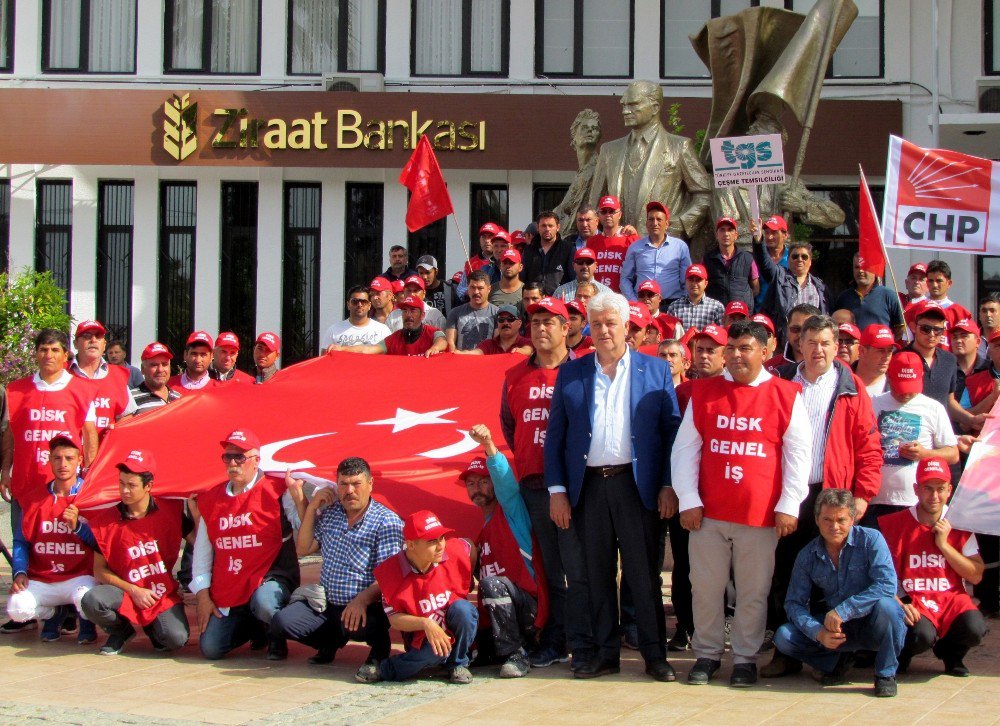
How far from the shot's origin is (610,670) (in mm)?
6996

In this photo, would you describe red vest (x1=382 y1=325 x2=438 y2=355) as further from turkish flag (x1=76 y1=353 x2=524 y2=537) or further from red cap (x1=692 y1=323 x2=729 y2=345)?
red cap (x1=692 y1=323 x2=729 y2=345)

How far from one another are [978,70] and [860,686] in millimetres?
15224

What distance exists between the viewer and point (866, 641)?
21.8 feet

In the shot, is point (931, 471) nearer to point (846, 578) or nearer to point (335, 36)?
point (846, 578)

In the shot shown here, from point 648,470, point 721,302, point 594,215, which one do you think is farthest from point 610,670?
point 594,215

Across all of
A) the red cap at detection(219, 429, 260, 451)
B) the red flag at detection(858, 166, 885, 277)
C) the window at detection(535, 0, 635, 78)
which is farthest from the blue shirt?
the window at detection(535, 0, 635, 78)

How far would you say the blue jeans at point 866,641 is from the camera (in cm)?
657

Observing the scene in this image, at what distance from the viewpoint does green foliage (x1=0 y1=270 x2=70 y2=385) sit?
1594cm

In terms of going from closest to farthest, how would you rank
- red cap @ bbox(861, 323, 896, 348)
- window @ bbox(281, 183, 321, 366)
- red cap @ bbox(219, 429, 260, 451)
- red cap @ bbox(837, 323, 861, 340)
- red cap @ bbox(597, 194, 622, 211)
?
1. red cap @ bbox(219, 429, 260, 451)
2. red cap @ bbox(861, 323, 896, 348)
3. red cap @ bbox(837, 323, 861, 340)
4. red cap @ bbox(597, 194, 622, 211)
5. window @ bbox(281, 183, 321, 366)

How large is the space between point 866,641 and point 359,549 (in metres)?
2.60

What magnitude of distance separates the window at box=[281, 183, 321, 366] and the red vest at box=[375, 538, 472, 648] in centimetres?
1383

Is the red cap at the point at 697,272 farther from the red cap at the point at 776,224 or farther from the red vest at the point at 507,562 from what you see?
the red vest at the point at 507,562

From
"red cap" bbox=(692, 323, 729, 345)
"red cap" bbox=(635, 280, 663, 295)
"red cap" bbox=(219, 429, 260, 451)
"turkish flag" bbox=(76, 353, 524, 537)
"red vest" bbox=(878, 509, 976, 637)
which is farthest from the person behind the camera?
"red cap" bbox=(635, 280, 663, 295)

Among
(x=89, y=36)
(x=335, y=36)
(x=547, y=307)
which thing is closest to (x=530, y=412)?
(x=547, y=307)
